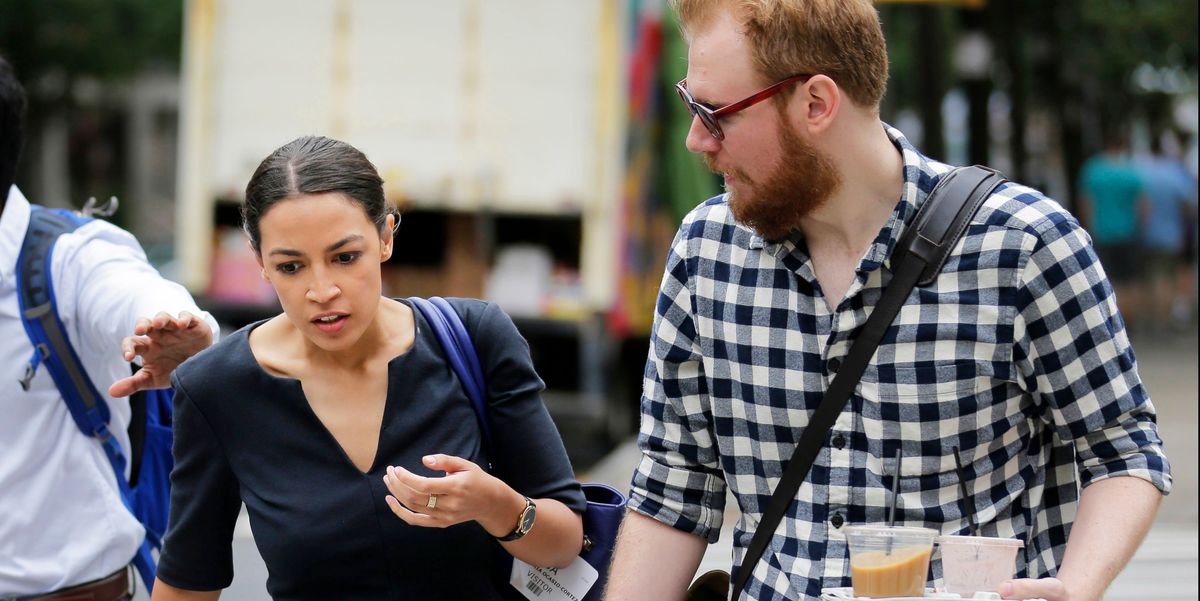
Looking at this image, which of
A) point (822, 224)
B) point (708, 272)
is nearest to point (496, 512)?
point (708, 272)

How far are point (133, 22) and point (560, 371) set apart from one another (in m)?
20.2

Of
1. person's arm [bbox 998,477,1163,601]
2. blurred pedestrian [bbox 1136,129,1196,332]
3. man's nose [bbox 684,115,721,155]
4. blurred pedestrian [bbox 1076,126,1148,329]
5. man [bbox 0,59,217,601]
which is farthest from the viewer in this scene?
blurred pedestrian [bbox 1136,129,1196,332]

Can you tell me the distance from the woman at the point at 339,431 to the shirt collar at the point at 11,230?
0.71 meters

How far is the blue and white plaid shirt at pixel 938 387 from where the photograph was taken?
2.46 meters

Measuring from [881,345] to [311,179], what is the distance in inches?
43.2

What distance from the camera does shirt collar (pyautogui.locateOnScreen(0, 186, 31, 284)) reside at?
10.9 feet

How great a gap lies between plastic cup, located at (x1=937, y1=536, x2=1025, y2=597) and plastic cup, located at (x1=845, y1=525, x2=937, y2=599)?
0.03 metres

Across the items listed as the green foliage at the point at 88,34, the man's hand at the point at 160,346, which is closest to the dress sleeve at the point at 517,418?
the man's hand at the point at 160,346

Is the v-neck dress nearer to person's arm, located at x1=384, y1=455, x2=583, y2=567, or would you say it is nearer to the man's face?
person's arm, located at x1=384, y1=455, x2=583, y2=567

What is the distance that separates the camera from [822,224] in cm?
263

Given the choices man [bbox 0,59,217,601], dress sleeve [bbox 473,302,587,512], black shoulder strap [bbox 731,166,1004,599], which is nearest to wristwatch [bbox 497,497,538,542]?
dress sleeve [bbox 473,302,587,512]

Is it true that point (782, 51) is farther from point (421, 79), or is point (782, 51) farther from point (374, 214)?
point (421, 79)

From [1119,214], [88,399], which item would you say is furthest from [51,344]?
[1119,214]

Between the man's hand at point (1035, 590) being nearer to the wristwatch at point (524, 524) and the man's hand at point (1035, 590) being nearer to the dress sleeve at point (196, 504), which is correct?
the wristwatch at point (524, 524)
